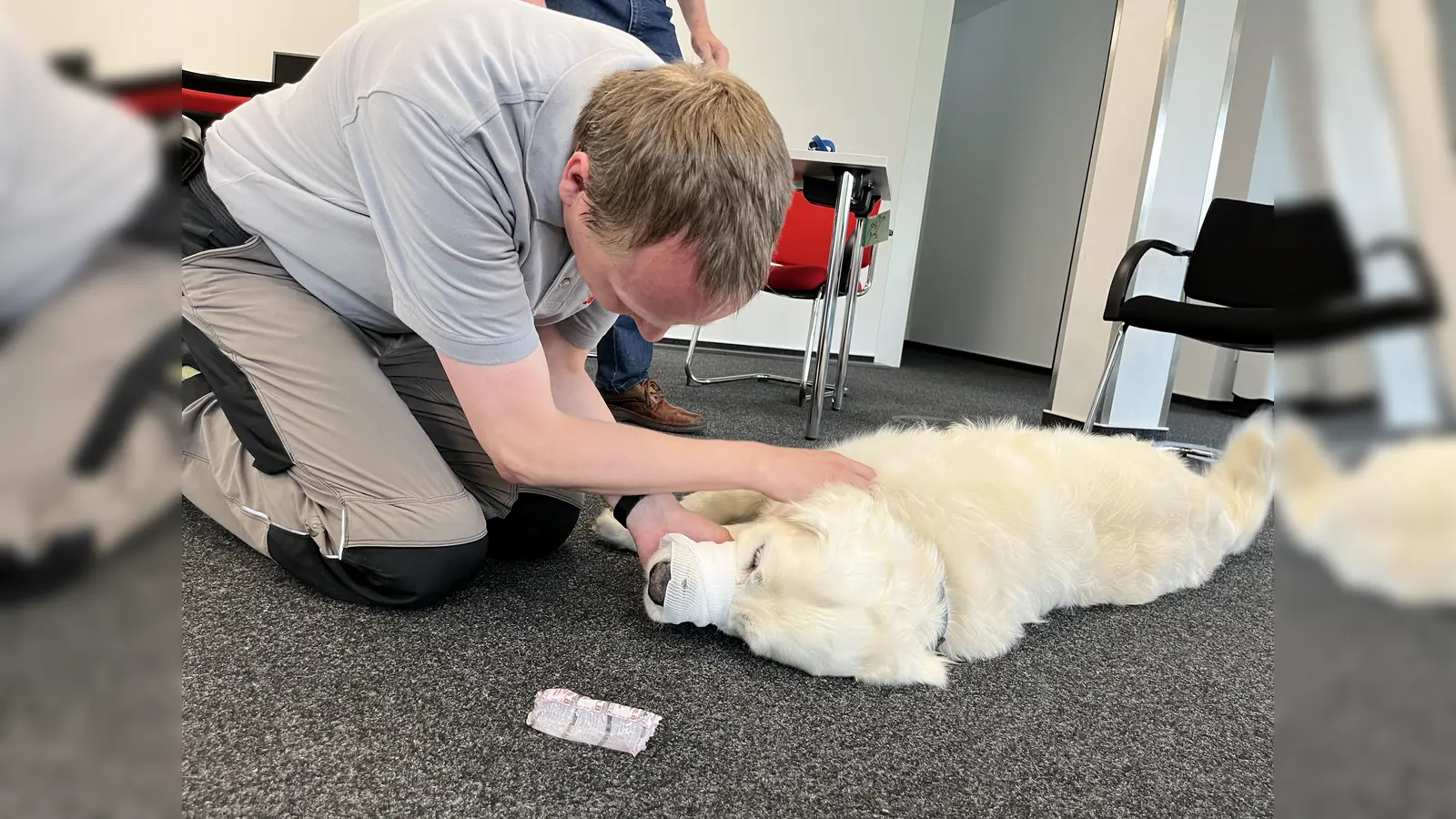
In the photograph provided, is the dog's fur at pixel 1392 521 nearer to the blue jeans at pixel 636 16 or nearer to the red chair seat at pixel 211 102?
the red chair seat at pixel 211 102

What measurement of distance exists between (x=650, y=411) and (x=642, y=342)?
23 cm

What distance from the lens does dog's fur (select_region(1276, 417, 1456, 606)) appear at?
12cm

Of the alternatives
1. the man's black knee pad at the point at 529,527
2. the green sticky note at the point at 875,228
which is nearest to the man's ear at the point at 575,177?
the man's black knee pad at the point at 529,527

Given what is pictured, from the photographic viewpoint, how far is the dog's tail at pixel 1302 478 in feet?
0.44

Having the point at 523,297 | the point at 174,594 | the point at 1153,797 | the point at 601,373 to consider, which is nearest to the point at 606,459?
the point at 523,297

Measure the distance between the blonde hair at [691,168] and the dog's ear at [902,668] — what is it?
0.45 m

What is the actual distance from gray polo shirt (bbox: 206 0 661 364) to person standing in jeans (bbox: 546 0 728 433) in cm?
120

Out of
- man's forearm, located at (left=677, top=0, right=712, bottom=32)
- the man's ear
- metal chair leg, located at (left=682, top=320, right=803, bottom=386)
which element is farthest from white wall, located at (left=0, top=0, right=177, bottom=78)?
metal chair leg, located at (left=682, top=320, right=803, bottom=386)

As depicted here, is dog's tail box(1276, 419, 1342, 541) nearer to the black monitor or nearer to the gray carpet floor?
the gray carpet floor

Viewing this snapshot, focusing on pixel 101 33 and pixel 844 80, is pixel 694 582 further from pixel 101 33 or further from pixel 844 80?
pixel 844 80

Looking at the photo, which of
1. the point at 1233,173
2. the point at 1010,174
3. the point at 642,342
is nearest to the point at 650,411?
the point at 642,342

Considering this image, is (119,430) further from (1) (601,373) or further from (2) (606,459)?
(1) (601,373)

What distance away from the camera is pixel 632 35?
7.11 ft

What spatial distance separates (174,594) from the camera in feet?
0.49
